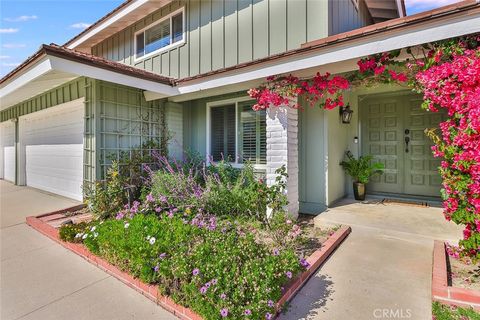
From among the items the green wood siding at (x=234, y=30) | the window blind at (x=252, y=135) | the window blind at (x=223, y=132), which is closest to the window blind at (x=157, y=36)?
the green wood siding at (x=234, y=30)

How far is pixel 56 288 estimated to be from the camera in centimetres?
293

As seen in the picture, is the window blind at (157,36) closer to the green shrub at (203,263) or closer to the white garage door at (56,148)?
the white garage door at (56,148)

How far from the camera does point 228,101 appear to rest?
256 inches

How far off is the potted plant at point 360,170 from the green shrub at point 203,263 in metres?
3.88

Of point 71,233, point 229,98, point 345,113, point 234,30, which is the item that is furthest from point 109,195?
point 345,113

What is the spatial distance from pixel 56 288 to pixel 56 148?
610 centimetres

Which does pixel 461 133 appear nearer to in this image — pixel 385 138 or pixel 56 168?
pixel 385 138

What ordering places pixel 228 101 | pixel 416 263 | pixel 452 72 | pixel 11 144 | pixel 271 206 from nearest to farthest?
pixel 452 72 < pixel 416 263 < pixel 271 206 < pixel 228 101 < pixel 11 144

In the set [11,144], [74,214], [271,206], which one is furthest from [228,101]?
[11,144]

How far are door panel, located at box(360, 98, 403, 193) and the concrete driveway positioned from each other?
6032 millimetres

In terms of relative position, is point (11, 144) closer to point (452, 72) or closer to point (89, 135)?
point (89, 135)

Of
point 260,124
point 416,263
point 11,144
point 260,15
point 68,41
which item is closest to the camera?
point 416,263

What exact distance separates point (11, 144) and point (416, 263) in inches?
579

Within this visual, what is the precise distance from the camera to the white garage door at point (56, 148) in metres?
6.59
